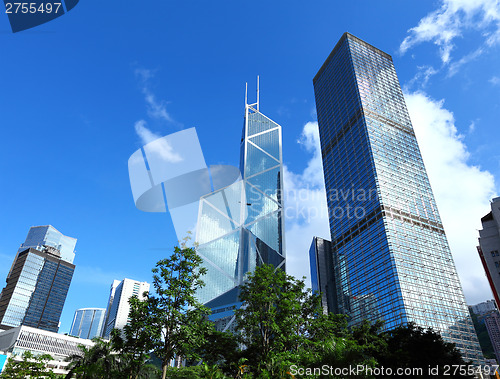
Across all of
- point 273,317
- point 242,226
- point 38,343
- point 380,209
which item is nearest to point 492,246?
point 380,209

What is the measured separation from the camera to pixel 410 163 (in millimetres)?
125500

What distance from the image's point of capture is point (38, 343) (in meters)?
119

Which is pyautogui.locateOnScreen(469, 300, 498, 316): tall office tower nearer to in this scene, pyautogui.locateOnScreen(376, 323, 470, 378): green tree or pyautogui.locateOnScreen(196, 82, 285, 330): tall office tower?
pyautogui.locateOnScreen(196, 82, 285, 330): tall office tower

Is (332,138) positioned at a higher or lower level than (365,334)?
higher

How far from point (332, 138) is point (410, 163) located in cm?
3085

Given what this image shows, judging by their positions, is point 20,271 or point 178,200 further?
point 20,271

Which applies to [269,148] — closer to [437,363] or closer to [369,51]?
[369,51]

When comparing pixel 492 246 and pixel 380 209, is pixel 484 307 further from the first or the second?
pixel 492 246

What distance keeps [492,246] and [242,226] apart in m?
86.7

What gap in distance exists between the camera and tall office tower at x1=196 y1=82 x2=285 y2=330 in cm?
13162

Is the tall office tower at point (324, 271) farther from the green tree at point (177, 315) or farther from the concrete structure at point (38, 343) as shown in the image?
the green tree at point (177, 315)

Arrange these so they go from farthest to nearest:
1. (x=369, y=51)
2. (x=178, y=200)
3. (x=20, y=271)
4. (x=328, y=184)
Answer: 1. (x=20, y=271)
2. (x=369, y=51)
3. (x=328, y=184)
4. (x=178, y=200)

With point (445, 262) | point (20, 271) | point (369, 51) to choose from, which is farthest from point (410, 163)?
point (20, 271)

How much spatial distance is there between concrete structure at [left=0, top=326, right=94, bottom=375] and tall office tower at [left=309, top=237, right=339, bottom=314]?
81816 mm
